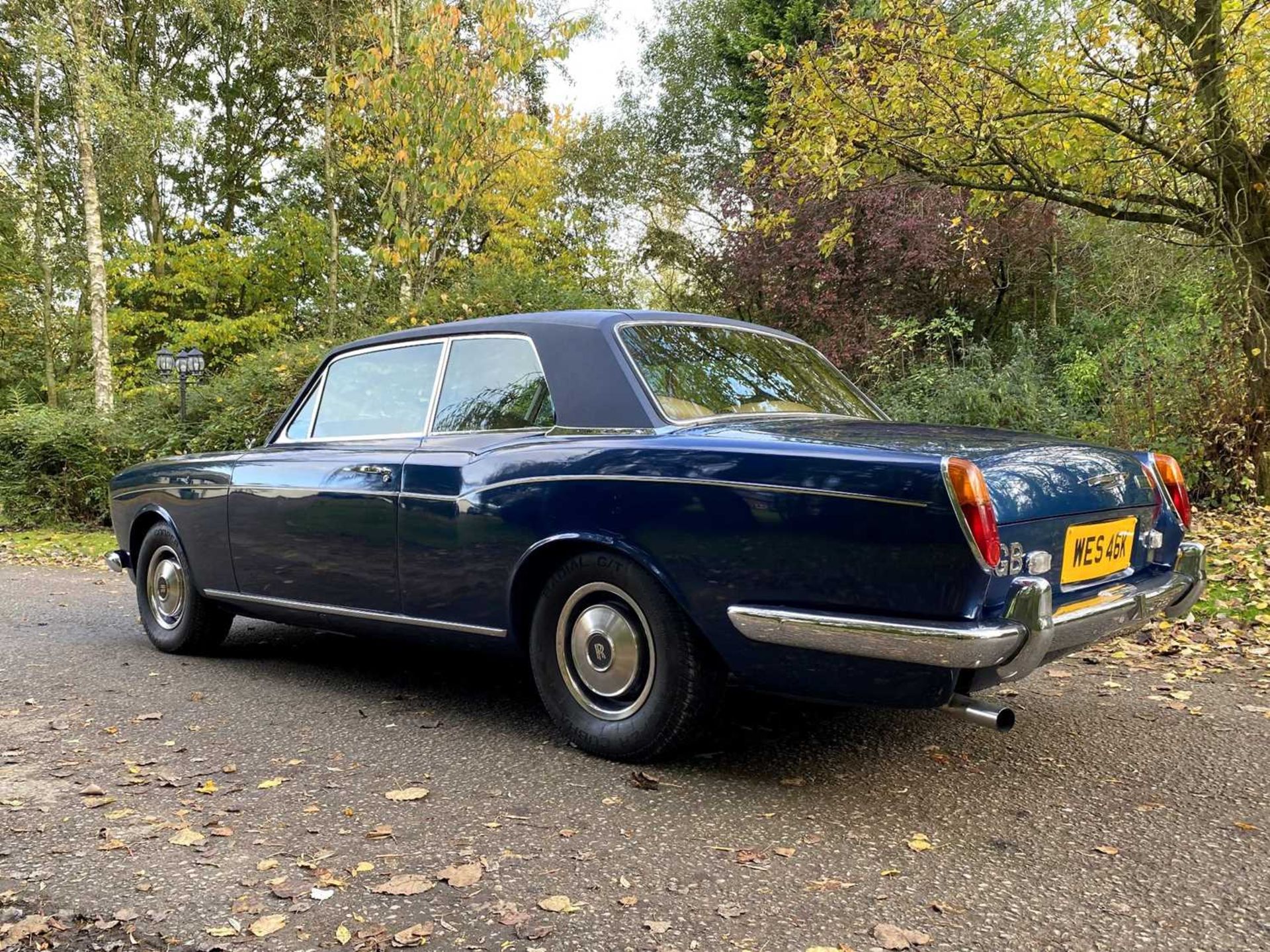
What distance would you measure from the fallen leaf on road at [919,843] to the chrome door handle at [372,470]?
2.31 m

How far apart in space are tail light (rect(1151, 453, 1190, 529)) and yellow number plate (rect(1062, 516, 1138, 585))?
1.13 feet

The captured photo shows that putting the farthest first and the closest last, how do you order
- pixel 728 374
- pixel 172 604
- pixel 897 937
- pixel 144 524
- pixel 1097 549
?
pixel 144 524, pixel 172 604, pixel 728 374, pixel 1097 549, pixel 897 937

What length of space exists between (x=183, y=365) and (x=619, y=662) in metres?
11.5

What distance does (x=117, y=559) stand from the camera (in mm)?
5457

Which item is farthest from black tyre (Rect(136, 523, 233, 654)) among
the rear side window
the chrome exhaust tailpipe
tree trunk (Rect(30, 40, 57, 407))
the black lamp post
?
tree trunk (Rect(30, 40, 57, 407))

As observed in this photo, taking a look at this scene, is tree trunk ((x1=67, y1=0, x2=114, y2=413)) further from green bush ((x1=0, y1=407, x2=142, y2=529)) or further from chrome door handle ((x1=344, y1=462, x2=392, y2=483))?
chrome door handle ((x1=344, y1=462, x2=392, y2=483))

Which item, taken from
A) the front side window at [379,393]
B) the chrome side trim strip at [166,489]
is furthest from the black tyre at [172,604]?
the front side window at [379,393]

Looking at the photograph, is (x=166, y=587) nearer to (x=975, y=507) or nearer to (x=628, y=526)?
(x=628, y=526)

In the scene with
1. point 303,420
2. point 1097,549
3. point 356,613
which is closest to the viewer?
point 1097,549

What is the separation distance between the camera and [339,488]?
407cm

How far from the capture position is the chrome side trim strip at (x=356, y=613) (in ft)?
12.0

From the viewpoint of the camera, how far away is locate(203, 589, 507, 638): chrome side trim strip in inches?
143

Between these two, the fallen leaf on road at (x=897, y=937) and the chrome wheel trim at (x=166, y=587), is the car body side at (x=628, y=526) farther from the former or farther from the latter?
the fallen leaf on road at (x=897, y=937)

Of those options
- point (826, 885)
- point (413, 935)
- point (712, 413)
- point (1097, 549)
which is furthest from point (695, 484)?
point (413, 935)
